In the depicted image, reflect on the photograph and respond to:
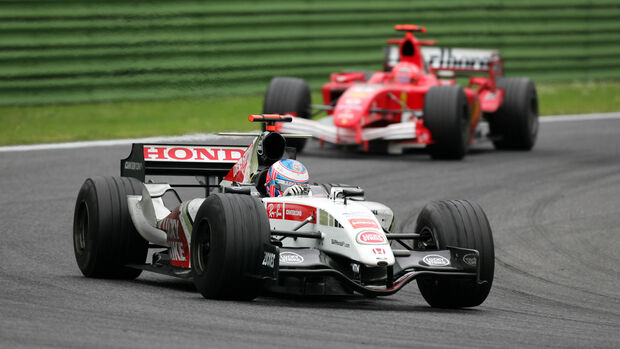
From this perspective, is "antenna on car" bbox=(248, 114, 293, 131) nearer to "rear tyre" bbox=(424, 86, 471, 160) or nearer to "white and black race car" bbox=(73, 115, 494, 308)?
"white and black race car" bbox=(73, 115, 494, 308)

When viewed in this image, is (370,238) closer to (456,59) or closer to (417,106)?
(417,106)

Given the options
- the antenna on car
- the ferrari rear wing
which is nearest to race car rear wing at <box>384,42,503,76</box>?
the ferrari rear wing

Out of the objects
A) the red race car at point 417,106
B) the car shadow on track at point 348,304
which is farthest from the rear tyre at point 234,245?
the red race car at point 417,106

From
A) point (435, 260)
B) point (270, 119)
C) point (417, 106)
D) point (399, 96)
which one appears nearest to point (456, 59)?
point (417, 106)

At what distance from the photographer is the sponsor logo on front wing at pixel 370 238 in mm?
8234

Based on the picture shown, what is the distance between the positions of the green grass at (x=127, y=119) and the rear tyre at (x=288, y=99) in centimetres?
166

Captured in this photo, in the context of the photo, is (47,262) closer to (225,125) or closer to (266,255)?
(266,255)

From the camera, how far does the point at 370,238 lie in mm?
8266

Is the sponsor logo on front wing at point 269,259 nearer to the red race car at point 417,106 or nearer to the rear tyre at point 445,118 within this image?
the red race car at point 417,106

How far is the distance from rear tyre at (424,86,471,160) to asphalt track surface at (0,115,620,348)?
27 cm

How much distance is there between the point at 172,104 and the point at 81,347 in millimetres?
16739

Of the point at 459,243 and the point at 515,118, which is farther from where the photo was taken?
the point at 515,118

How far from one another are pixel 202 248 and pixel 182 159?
2115 millimetres

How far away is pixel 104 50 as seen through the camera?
2198 cm
